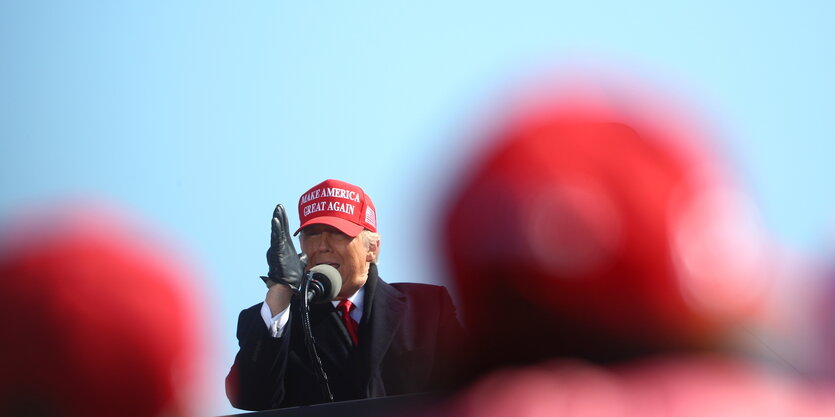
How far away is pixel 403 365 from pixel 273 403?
12.8 inches

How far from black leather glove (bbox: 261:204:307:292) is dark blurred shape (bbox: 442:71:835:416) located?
157cm

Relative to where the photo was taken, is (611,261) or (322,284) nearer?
(611,261)

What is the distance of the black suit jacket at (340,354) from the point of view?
1.95m

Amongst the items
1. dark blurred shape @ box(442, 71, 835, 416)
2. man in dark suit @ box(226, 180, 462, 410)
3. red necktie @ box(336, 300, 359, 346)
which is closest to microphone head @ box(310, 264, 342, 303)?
man in dark suit @ box(226, 180, 462, 410)

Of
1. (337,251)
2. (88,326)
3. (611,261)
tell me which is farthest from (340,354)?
(611,261)

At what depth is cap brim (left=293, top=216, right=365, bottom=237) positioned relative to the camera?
229 cm

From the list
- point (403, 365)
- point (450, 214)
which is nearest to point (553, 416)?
point (450, 214)

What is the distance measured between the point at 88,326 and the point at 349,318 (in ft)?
4.34

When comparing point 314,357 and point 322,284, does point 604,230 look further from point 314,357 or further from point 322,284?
point 322,284

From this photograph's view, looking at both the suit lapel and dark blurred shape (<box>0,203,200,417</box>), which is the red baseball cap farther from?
dark blurred shape (<box>0,203,200,417</box>)

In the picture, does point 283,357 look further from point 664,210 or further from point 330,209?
point 664,210

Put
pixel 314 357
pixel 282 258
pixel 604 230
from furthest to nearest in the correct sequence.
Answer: pixel 282 258 → pixel 314 357 → pixel 604 230

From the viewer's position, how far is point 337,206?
7.81ft

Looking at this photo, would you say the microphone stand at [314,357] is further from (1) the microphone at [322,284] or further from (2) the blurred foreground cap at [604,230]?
(2) the blurred foreground cap at [604,230]
